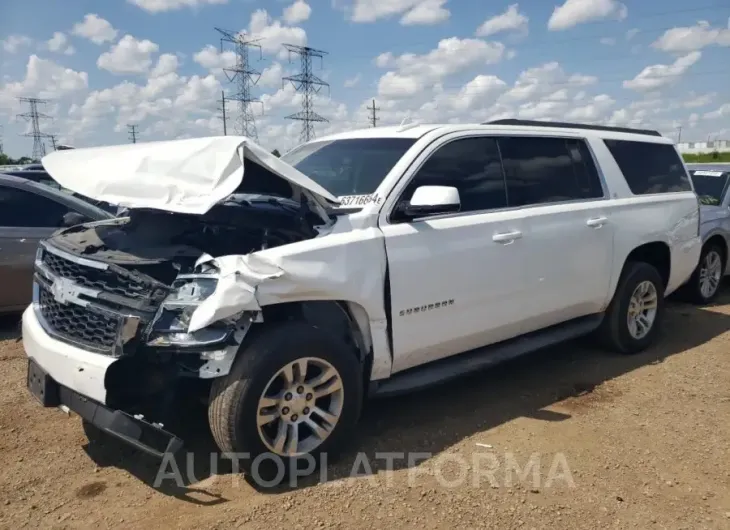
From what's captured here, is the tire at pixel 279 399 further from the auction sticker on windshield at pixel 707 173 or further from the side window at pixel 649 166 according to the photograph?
the auction sticker on windshield at pixel 707 173

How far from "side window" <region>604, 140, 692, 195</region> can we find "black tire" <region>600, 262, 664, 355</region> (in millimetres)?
703

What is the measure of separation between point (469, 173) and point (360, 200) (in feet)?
3.06

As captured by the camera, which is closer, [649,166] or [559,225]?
[559,225]

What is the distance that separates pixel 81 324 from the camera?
333 cm

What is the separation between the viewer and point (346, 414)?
3535 mm

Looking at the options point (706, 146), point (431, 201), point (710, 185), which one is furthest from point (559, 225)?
point (706, 146)

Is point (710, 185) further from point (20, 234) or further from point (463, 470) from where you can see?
point (20, 234)

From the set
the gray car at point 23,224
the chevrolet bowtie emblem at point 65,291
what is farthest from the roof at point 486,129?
the gray car at point 23,224

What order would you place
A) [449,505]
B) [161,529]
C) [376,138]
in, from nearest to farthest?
[161,529], [449,505], [376,138]

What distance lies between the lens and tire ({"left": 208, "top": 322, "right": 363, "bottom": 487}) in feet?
10.2

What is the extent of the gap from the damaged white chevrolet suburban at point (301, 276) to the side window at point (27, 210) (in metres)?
2.40

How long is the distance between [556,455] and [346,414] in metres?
1.31

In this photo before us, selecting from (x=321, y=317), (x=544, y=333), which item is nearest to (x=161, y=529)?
(x=321, y=317)

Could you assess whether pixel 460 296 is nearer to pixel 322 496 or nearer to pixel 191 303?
pixel 322 496
